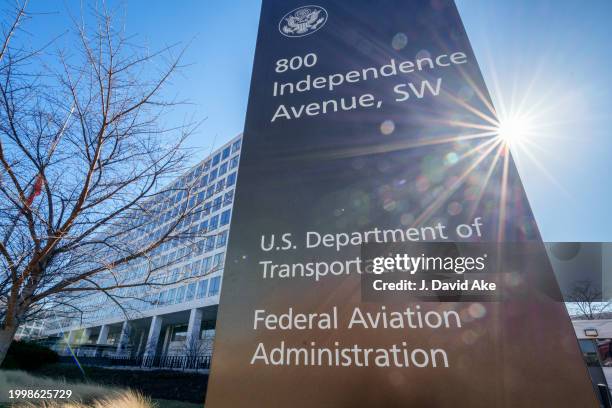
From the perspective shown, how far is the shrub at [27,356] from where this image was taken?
17.8 m

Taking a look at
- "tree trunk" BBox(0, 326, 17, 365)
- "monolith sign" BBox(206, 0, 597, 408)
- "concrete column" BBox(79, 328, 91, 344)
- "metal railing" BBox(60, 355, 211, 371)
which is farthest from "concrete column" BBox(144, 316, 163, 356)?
"monolith sign" BBox(206, 0, 597, 408)

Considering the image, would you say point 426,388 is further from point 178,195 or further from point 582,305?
point 582,305

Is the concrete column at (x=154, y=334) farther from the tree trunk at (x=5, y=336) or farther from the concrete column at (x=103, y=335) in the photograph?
the tree trunk at (x=5, y=336)

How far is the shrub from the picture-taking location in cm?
1778

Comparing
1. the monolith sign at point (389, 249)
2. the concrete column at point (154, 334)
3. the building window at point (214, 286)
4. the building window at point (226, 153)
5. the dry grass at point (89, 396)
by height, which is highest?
the building window at point (226, 153)

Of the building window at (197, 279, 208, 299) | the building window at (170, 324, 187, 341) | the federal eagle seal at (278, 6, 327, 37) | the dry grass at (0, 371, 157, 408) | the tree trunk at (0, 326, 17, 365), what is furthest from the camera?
the building window at (170, 324, 187, 341)

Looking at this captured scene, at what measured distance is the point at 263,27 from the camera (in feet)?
7.03

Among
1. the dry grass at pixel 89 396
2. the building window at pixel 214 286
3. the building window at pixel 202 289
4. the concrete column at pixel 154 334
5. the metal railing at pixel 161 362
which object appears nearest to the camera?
the dry grass at pixel 89 396

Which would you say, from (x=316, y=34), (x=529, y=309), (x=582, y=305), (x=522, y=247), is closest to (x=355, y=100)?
(x=316, y=34)

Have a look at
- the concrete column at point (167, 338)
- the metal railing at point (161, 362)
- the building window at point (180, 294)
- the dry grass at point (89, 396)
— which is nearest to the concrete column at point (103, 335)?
the concrete column at point (167, 338)

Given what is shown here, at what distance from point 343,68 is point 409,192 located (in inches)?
35.9

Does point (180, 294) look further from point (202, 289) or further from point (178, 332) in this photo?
point (178, 332)

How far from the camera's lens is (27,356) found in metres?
19.2

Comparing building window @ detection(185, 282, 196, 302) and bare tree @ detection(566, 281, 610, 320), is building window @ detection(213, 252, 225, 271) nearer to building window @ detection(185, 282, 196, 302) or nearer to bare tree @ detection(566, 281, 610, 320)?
building window @ detection(185, 282, 196, 302)
